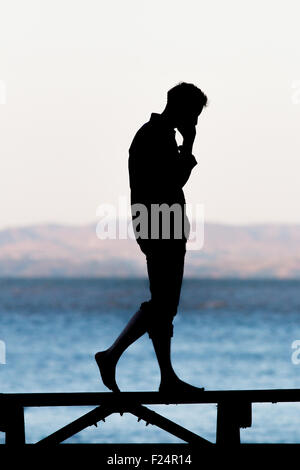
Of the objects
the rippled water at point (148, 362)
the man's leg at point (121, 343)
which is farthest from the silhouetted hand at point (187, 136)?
the rippled water at point (148, 362)

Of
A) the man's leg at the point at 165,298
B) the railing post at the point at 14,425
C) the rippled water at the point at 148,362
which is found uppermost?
the rippled water at the point at 148,362

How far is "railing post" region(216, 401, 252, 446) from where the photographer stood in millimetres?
7816

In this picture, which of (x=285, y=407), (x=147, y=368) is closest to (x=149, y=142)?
(x=285, y=407)

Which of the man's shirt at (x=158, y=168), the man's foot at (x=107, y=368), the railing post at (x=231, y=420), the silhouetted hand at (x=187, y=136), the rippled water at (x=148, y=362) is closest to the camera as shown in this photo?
the man's shirt at (x=158, y=168)

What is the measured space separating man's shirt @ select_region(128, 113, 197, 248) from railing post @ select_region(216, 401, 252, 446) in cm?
131

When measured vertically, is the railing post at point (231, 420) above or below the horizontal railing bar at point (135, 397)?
below

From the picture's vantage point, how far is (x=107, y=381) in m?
7.72

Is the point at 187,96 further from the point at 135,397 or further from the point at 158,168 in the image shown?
the point at 135,397

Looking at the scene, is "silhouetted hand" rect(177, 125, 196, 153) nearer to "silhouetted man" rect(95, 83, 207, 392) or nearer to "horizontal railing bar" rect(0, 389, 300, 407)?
"silhouetted man" rect(95, 83, 207, 392)

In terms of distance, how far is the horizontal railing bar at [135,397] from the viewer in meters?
7.45

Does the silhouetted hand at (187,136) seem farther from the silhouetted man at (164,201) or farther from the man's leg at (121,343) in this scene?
the man's leg at (121,343)

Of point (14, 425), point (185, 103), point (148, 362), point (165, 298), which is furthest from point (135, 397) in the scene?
point (148, 362)

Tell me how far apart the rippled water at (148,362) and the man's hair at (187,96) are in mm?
13445
